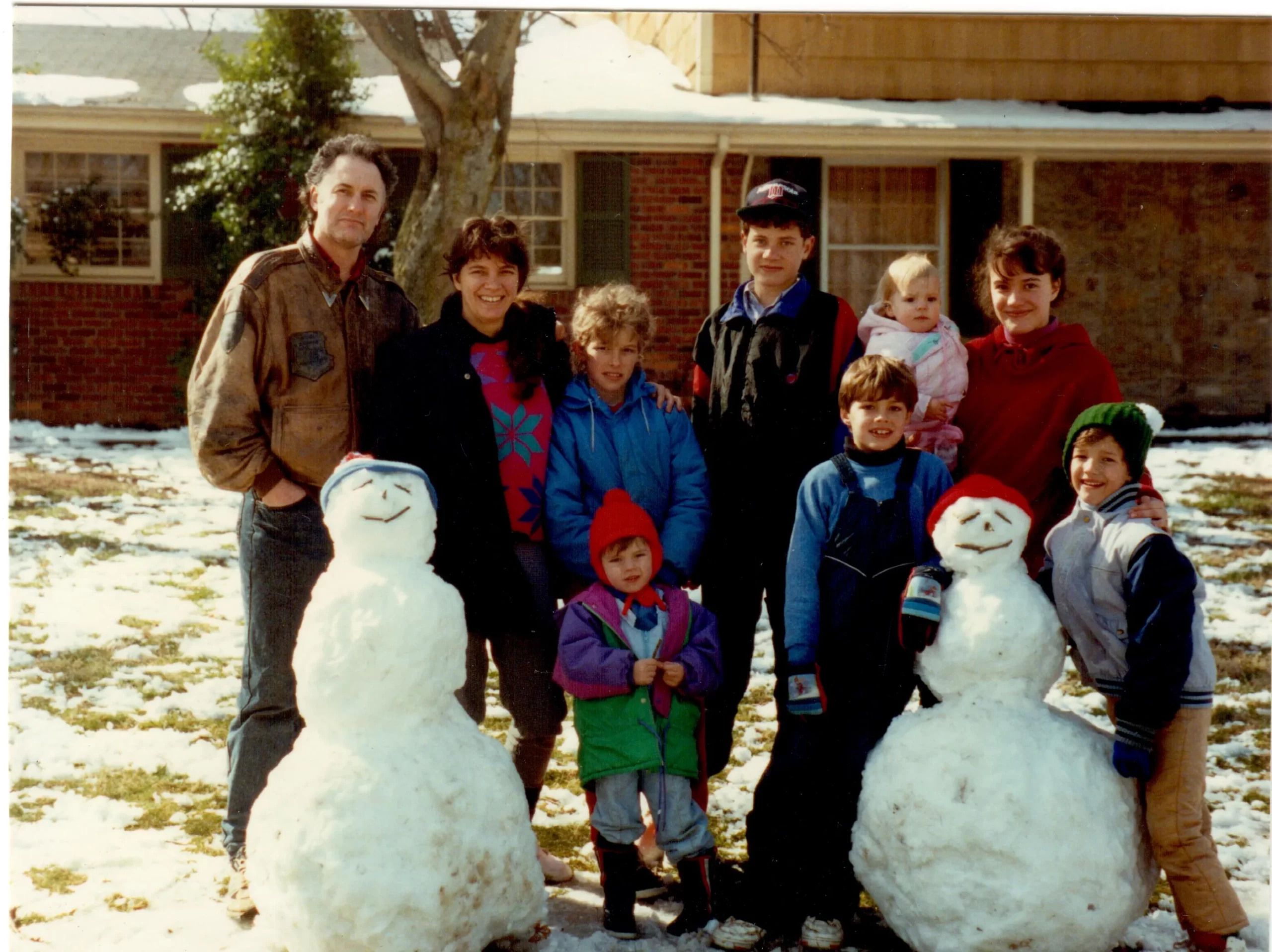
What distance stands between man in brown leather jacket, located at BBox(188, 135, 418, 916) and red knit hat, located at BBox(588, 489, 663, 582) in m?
0.69

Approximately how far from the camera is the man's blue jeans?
11.0ft

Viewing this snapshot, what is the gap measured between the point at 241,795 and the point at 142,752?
1.49 m

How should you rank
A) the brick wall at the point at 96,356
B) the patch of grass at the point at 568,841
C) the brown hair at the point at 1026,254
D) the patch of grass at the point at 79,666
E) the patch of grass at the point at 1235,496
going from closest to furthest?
1. the brown hair at the point at 1026,254
2. the patch of grass at the point at 568,841
3. the patch of grass at the point at 79,666
4. the patch of grass at the point at 1235,496
5. the brick wall at the point at 96,356

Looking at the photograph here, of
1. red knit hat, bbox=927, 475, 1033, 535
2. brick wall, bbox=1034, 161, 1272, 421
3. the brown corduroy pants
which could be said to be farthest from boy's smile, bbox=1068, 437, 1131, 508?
brick wall, bbox=1034, 161, 1272, 421

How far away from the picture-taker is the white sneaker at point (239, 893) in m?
3.38

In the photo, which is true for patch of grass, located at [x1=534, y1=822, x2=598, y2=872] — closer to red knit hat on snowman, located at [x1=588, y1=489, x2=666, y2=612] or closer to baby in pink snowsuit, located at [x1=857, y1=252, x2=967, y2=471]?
red knit hat on snowman, located at [x1=588, y1=489, x2=666, y2=612]

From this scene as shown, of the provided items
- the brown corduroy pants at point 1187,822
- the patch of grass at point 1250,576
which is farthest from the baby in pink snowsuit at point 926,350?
the patch of grass at point 1250,576

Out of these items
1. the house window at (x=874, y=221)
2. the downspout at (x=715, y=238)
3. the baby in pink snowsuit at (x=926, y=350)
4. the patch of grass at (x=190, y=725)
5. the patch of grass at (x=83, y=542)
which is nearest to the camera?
the baby in pink snowsuit at (x=926, y=350)

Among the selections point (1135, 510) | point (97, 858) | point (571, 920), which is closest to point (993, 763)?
point (1135, 510)

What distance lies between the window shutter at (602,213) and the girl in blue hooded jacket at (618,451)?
8.47 m

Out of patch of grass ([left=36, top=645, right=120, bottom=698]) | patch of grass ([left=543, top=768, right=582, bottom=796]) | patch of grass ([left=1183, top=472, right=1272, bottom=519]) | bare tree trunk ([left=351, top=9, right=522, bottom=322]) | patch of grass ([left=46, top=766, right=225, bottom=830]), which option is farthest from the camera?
patch of grass ([left=1183, top=472, right=1272, bottom=519])

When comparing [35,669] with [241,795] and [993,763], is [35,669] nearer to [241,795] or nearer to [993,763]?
[241,795]

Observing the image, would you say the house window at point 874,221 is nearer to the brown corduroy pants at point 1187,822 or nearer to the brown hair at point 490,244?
the brown hair at point 490,244

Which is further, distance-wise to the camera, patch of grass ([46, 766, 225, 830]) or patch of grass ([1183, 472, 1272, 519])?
patch of grass ([1183, 472, 1272, 519])
